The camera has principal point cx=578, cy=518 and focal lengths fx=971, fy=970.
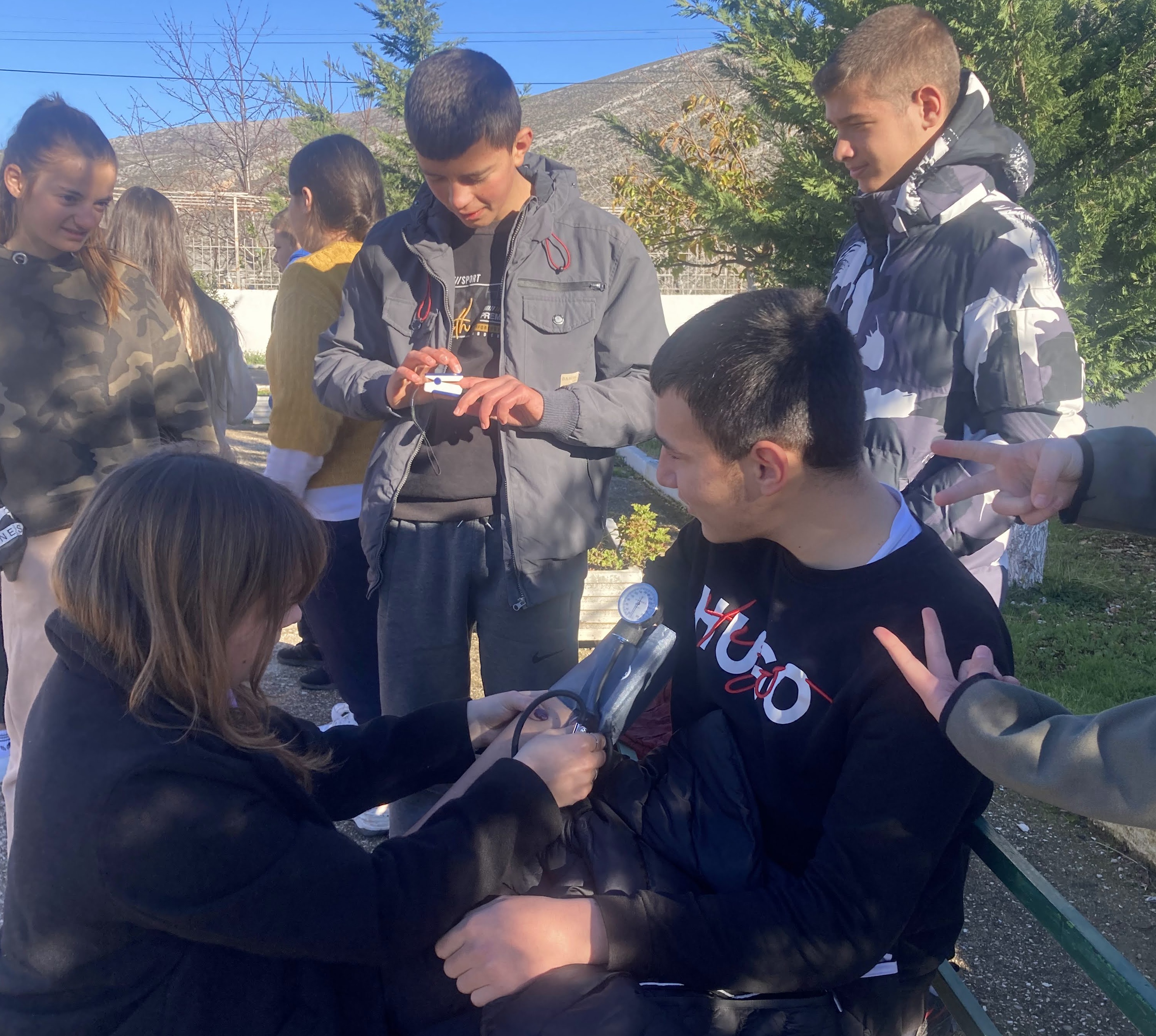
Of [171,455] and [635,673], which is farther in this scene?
[635,673]

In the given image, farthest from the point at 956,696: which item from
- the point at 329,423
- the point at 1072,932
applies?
the point at 329,423

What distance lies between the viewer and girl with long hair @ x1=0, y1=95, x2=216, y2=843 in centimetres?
282

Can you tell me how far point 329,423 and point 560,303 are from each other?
98 cm

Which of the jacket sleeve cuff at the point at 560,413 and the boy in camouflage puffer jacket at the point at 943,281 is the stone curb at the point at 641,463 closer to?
the jacket sleeve cuff at the point at 560,413

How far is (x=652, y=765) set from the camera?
1.85 metres

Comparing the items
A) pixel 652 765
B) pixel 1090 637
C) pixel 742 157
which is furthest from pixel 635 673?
pixel 742 157

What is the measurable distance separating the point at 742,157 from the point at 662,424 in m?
8.71

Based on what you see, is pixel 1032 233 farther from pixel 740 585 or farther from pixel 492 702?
pixel 492 702

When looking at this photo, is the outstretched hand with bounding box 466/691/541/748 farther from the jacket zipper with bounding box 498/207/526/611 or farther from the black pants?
the black pants

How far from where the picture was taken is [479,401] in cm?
259

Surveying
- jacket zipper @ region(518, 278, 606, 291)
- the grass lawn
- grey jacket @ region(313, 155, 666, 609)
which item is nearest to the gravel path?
the grass lawn

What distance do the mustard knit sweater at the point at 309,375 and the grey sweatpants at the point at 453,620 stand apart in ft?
2.01

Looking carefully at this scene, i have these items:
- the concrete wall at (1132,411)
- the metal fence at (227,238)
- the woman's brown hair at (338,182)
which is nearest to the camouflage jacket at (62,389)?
the woman's brown hair at (338,182)

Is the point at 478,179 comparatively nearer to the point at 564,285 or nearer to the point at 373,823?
the point at 564,285
